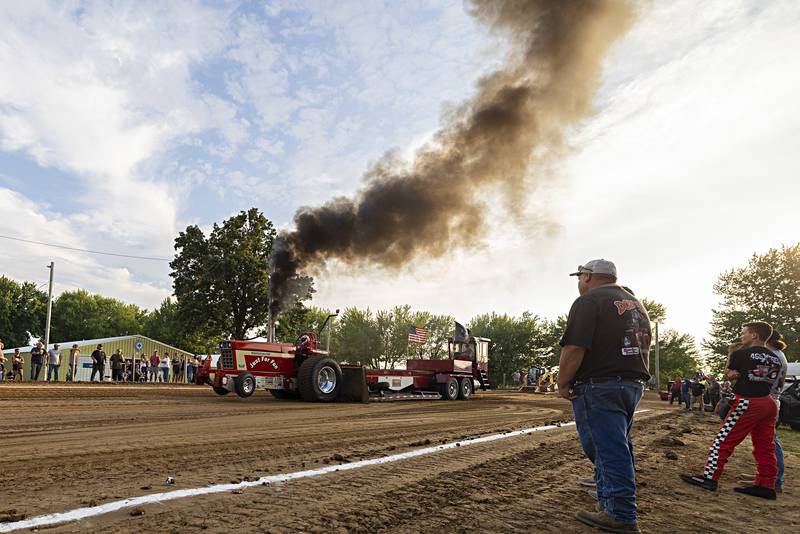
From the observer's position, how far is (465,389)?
19594 mm

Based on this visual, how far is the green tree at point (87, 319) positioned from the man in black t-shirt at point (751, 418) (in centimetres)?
7947

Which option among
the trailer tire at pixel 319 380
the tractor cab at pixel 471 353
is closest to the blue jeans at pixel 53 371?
the trailer tire at pixel 319 380

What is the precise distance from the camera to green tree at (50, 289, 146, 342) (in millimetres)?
70750

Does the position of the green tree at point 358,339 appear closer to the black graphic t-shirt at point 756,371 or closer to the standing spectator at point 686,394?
the standing spectator at point 686,394

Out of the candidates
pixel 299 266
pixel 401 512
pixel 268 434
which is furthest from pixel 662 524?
pixel 299 266

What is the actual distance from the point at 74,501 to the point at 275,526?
1475 millimetres

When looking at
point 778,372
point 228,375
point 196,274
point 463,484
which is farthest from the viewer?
point 196,274

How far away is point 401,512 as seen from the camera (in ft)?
11.7

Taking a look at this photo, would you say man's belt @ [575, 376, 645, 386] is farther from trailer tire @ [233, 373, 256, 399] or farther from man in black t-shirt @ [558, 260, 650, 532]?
trailer tire @ [233, 373, 256, 399]

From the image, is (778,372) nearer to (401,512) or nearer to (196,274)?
(401,512)

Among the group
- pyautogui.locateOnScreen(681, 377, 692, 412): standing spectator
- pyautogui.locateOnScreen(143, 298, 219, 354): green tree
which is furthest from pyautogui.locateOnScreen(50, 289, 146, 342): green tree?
pyautogui.locateOnScreen(681, 377, 692, 412): standing spectator

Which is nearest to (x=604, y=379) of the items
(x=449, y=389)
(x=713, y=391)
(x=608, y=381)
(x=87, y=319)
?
(x=608, y=381)

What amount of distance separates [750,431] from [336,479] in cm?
393

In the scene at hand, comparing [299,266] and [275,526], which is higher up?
[299,266]
